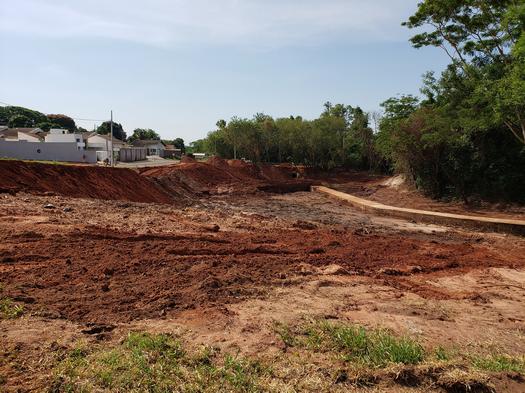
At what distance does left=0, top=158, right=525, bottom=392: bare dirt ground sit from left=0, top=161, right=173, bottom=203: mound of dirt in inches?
103

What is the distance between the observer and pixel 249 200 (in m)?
25.0

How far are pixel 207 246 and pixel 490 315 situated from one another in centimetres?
551

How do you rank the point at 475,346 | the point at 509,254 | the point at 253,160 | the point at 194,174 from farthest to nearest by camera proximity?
the point at 253,160
the point at 194,174
the point at 509,254
the point at 475,346

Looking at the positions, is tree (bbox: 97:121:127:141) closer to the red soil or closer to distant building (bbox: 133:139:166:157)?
distant building (bbox: 133:139:166:157)

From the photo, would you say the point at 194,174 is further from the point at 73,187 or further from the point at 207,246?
Result: the point at 207,246

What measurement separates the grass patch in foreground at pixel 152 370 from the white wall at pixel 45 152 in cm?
A: 3575

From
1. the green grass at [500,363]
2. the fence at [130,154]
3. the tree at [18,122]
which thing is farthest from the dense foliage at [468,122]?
the tree at [18,122]

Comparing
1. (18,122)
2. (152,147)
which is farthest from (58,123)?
(152,147)

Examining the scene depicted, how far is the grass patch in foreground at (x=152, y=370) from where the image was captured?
344cm

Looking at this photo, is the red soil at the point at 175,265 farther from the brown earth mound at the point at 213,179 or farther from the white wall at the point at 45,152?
the white wall at the point at 45,152

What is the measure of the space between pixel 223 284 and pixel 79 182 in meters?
13.2

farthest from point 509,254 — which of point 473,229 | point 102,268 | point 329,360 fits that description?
point 102,268

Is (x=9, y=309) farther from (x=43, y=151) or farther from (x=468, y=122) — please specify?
(x=43, y=151)

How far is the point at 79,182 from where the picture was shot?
58.0 feet
